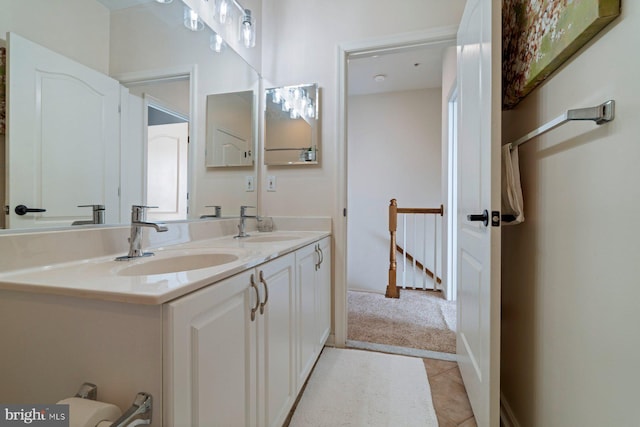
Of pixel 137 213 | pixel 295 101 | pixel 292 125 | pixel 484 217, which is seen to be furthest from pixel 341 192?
pixel 137 213

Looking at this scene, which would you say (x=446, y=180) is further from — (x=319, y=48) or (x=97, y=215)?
(x=97, y=215)

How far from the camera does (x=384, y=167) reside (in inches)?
157

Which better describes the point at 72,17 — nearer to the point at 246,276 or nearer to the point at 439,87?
the point at 246,276

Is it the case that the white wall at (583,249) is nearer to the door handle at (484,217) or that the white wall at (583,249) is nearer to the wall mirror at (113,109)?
the door handle at (484,217)

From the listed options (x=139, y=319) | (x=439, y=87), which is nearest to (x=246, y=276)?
(x=139, y=319)

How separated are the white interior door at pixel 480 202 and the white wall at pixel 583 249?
15cm

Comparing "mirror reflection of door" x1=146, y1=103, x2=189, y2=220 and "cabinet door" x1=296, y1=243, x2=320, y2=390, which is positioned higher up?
"mirror reflection of door" x1=146, y1=103, x2=189, y2=220

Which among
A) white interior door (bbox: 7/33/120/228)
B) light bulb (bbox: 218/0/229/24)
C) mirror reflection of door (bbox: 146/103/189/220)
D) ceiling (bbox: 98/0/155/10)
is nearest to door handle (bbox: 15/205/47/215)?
white interior door (bbox: 7/33/120/228)

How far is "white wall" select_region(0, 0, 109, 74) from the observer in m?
0.75

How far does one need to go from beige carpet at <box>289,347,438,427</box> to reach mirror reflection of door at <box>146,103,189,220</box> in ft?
3.74

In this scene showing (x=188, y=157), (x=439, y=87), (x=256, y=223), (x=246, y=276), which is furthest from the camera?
(x=439, y=87)

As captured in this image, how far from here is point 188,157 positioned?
1488mm

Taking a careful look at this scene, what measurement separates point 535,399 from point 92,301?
4.65 feet

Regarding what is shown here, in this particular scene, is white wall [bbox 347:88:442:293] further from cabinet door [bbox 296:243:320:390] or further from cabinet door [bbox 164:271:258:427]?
cabinet door [bbox 164:271:258:427]
